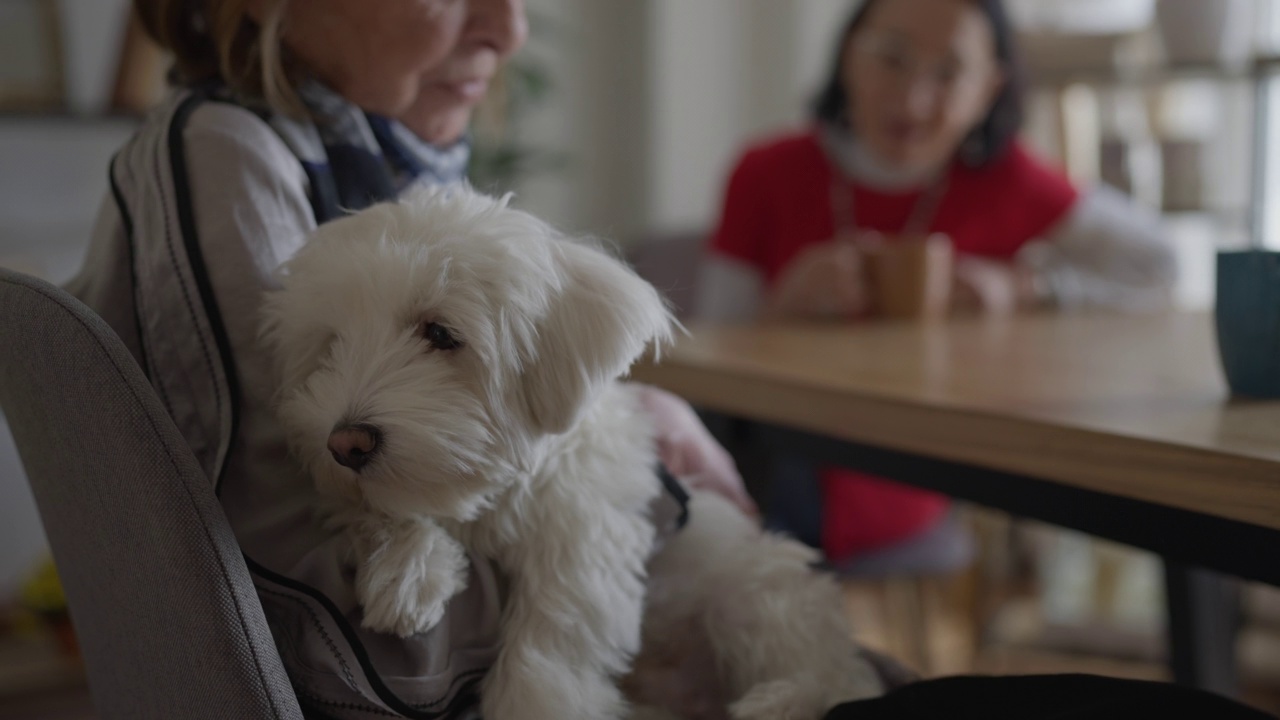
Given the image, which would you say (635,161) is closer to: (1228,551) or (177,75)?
(177,75)

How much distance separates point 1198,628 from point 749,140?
8.27 ft

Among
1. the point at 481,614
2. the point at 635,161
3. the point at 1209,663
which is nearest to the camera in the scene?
the point at 481,614

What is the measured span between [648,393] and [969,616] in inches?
91.4

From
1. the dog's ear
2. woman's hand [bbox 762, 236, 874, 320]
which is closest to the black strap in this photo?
the dog's ear

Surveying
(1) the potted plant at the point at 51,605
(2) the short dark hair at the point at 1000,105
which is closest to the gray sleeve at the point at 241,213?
(2) the short dark hair at the point at 1000,105

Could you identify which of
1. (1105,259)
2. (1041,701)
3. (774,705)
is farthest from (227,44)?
(1105,259)

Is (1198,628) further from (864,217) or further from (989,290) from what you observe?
(864,217)

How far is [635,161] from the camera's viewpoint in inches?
147

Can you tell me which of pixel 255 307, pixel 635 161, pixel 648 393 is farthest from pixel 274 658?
pixel 635 161

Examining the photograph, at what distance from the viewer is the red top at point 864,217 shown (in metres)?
1.96

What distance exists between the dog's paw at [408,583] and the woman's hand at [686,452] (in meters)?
0.30

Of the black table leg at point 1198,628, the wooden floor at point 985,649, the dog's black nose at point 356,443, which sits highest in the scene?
the dog's black nose at point 356,443

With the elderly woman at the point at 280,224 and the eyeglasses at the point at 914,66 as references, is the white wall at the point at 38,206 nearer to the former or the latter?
the eyeglasses at the point at 914,66

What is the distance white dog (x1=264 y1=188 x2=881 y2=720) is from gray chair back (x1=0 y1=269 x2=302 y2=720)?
9cm
